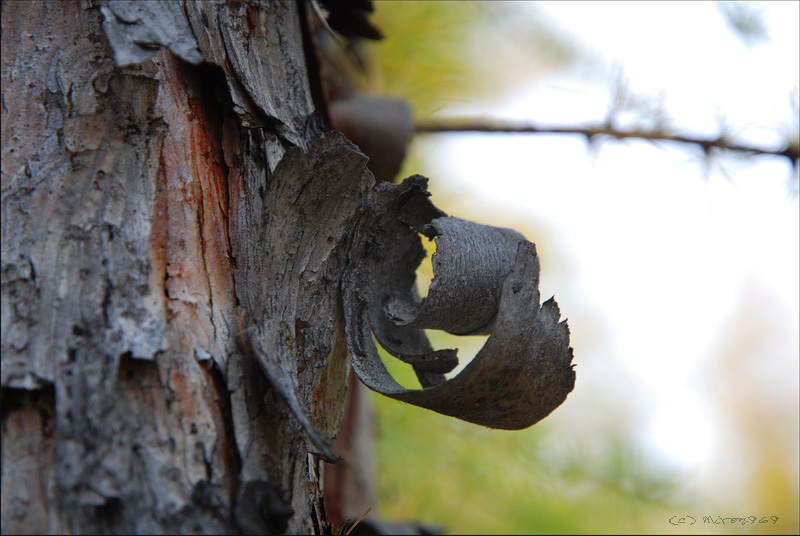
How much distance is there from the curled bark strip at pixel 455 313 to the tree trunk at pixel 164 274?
29 millimetres

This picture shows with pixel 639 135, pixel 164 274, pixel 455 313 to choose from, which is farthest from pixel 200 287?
pixel 639 135

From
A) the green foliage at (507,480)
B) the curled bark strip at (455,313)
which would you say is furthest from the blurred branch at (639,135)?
the green foliage at (507,480)

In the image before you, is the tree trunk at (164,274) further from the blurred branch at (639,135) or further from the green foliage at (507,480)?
the green foliage at (507,480)

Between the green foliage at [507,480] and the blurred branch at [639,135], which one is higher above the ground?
the blurred branch at [639,135]

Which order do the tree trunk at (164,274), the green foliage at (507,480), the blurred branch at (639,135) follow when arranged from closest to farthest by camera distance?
the tree trunk at (164,274) < the blurred branch at (639,135) < the green foliage at (507,480)

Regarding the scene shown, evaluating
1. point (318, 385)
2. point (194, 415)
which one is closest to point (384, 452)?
point (318, 385)

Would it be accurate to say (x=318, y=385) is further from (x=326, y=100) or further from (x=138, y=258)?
(x=326, y=100)

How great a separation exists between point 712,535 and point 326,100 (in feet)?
5.74

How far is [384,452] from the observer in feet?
5.10

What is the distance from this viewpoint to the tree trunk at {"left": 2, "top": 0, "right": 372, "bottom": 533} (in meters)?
0.36

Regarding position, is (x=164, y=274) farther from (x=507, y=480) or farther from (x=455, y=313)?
(x=507, y=480)

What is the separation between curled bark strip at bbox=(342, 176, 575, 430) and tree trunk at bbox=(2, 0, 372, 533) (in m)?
0.03

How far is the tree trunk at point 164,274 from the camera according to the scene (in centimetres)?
36

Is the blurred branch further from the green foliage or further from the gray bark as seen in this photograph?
the green foliage
